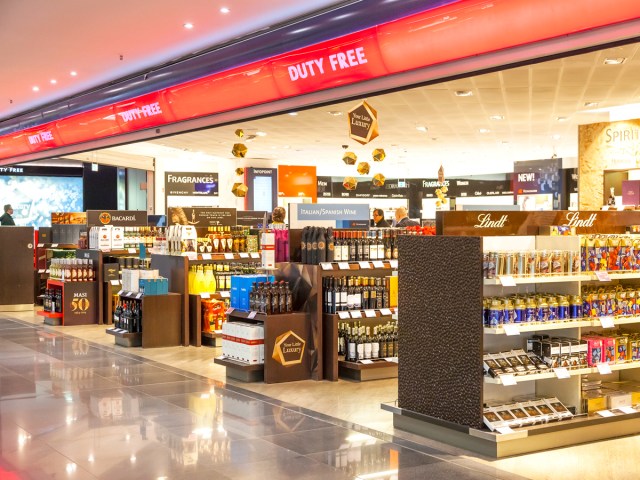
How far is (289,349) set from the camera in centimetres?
798

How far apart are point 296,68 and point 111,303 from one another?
19.8ft

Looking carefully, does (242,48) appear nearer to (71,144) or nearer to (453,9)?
(453,9)

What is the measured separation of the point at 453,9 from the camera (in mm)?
6480

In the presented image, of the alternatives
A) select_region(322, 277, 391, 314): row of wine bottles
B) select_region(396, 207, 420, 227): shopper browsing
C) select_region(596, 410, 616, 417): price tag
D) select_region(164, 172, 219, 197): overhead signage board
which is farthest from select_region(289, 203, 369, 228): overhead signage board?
select_region(164, 172, 219, 197): overhead signage board

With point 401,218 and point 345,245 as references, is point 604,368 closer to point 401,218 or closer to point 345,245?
point 345,245

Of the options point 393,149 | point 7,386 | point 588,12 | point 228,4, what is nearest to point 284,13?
point 228,4

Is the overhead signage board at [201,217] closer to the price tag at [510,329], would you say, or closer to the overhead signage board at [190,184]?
the price tag at [510,329]

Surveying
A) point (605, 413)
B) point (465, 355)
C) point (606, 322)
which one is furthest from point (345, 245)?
point (605, 413)

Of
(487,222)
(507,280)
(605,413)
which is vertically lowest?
(605,413)

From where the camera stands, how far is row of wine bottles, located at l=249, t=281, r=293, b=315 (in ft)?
26.1

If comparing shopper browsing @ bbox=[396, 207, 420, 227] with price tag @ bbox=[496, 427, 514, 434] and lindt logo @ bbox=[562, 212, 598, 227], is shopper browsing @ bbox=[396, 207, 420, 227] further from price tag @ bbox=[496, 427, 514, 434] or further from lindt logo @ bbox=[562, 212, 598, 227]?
price tag @ bbox=[496, 427, 514, 434]

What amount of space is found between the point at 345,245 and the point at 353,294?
20.0 inches

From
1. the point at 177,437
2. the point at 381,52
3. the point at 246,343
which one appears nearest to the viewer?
the point at 177,437

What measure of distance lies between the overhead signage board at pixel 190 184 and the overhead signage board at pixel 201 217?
9.03 meters
